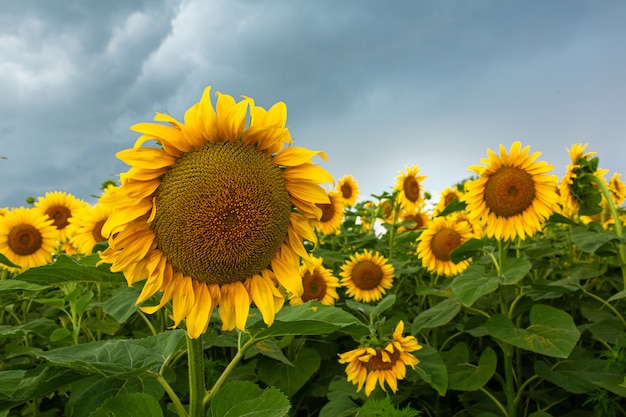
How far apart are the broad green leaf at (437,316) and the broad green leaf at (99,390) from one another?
145 centimetres

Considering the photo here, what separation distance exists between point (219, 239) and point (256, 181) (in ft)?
0.65

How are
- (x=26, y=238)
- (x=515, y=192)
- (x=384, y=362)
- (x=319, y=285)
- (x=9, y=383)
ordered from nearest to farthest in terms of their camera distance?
(x=9, y=383), (x=384, y=362), (x=515, y=192), (x=319, y=285), (x=26, y=238)

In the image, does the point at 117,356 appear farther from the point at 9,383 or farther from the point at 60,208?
the point at 60,208

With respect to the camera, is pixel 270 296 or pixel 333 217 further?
pixel 333 217

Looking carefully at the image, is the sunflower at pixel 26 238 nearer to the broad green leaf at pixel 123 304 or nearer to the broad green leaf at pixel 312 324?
the broad green leaf at pixel 123 304

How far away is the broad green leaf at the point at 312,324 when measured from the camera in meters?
1.52

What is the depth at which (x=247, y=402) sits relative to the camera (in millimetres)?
1517

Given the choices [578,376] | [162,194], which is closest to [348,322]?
Result: [162,194]

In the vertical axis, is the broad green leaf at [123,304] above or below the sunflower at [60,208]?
below

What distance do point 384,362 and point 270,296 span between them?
133cm

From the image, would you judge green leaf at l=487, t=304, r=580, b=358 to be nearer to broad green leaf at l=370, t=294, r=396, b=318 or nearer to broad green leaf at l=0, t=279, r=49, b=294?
broad green leaf at l=370, t=294, r=396, b=318

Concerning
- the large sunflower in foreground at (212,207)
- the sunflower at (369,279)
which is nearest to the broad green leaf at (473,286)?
the sunflower at (369,279)

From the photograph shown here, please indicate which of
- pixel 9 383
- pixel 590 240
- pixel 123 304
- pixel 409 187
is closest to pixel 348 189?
pixel 409 187

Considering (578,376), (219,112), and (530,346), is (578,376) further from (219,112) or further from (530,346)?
(219,112)
